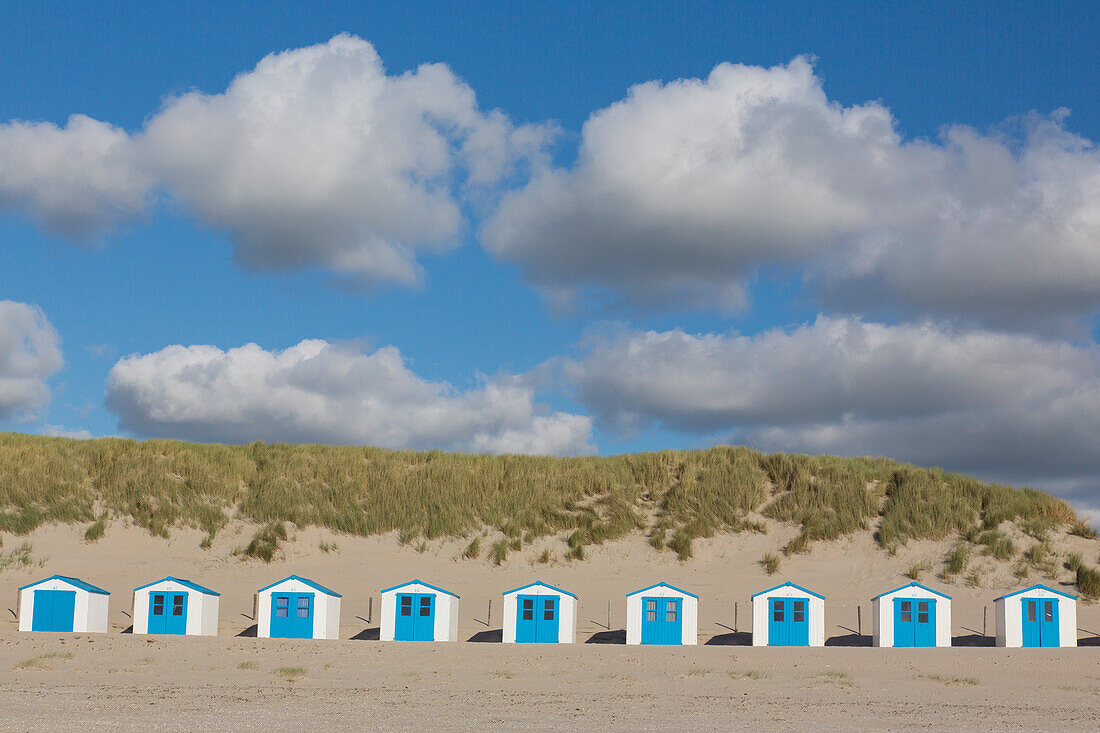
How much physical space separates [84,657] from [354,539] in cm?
1934

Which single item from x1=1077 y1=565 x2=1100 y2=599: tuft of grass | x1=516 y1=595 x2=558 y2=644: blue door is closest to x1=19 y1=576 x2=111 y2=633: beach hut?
x1=516 y1=595 x2=558 y2=644: blue door

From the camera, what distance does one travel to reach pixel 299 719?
1648 centimetres

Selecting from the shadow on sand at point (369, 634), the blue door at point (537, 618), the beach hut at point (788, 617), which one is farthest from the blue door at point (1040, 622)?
the shadow on sand at point (369, 634)

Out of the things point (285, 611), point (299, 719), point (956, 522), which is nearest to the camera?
point (299, 719)

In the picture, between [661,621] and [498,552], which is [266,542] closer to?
[498,552]

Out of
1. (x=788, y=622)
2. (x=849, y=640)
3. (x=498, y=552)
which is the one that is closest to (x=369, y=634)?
(x=498, y=552)

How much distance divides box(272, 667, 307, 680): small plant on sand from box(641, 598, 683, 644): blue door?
1141cm

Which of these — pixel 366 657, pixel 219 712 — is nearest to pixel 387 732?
pixel 219 712

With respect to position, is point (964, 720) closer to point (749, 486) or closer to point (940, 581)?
point (940, 581)

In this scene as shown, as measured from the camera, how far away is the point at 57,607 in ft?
103

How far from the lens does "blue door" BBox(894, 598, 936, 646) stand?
31.2 meters

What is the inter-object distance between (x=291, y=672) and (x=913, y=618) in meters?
17.5

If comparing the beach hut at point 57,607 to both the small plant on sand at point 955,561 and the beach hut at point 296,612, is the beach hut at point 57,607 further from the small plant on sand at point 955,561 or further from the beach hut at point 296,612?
the small plant on sand at point 955,561

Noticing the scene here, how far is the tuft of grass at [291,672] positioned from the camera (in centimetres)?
2283
